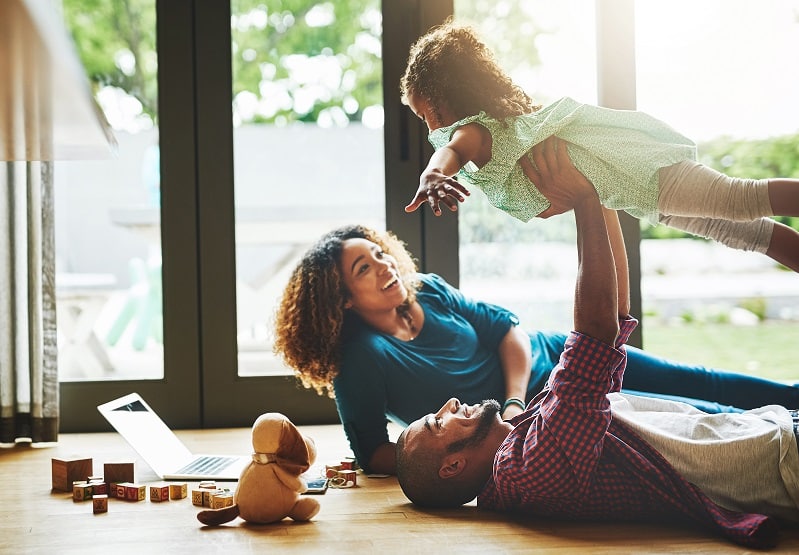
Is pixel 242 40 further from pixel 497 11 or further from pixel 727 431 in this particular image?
pixel 727 431

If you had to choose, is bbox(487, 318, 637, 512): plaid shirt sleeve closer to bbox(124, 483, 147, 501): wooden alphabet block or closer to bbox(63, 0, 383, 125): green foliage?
bbox(124, 483, 147, 501): wooden alphabet block

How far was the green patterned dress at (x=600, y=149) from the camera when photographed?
67.9 inches

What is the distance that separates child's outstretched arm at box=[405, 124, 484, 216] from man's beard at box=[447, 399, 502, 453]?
425 millimetres

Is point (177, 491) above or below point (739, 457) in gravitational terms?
below

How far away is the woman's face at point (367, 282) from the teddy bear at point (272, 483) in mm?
654

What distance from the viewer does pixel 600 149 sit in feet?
5.70

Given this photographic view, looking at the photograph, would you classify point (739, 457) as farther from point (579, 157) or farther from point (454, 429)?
point (579, 157)

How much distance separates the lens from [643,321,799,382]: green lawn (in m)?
4.33

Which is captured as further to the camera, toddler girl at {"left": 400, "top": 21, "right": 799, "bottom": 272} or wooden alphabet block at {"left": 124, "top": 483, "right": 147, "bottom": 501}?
wooden alphabet block at {"left": 124, "top": 483, "right": 147, "bottom": 501}

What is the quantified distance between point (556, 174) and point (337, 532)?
0.85 m

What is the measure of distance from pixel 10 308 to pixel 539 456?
2.00 meters

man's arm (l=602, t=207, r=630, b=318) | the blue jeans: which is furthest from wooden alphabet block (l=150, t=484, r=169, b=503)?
man's arm (l=602, t=207, r=630, b=318)

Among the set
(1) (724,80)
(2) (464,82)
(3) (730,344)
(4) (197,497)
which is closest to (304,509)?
(4) (197,497)

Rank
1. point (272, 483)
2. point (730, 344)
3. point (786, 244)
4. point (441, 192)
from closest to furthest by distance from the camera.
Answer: point (441, 192), point (272, 483), point (786, 244), point (730, 344)
